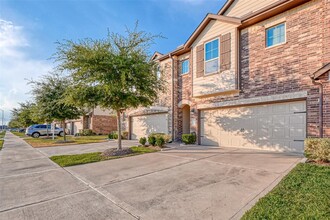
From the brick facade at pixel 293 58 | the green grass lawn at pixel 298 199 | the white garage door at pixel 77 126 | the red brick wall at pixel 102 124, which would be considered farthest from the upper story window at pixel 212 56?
the white garage door at pixel 77 126

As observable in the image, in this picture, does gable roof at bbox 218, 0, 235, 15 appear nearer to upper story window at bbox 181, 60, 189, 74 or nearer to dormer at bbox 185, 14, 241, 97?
dormer at bbox 185, 14, 241, 97

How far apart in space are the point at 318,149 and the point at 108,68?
8.67 metres

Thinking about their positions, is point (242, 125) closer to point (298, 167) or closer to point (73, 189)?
point (298, 167)

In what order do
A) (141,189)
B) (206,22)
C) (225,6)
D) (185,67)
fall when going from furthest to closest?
(185,67)
(225,6)
(206,22)
(141,189)

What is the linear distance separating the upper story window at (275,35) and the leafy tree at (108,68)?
5.61 meters

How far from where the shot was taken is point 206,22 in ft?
38.4

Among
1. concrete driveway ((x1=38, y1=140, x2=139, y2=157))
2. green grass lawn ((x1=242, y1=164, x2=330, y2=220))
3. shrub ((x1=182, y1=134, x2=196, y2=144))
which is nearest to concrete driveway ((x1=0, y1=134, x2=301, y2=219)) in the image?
green grass lawn ((x1=242, y1=164, x2=330, y2=220))

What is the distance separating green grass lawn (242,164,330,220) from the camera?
3.28 m

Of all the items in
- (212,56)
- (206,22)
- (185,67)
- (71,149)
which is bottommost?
(71,149)

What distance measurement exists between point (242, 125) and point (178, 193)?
284 inches

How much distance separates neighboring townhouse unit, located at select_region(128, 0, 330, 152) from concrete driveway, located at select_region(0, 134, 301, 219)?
8.48 ft

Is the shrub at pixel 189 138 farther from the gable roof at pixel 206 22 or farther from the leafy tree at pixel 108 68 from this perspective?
the gable roof at pixel 206 22

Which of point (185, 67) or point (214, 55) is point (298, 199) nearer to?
point (214, 55)

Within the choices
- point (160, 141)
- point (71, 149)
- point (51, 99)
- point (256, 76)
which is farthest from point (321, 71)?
point (51, 99)
